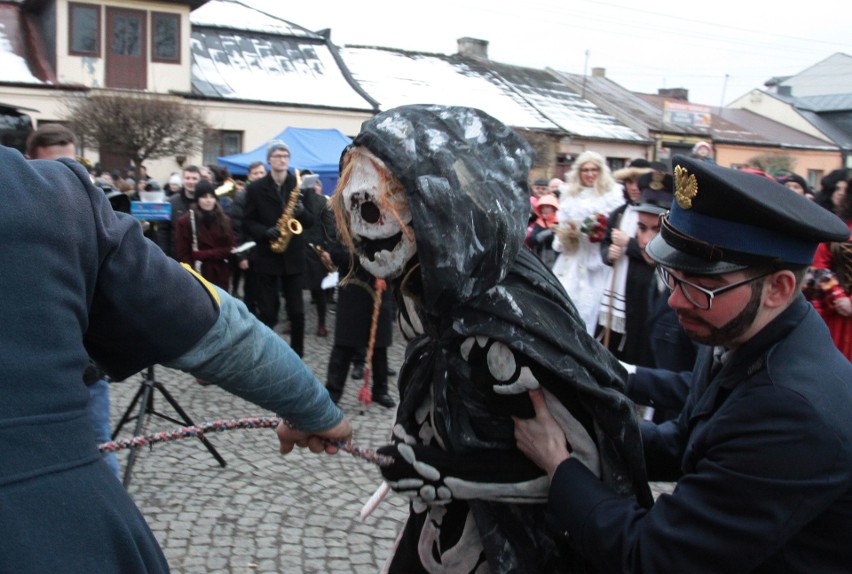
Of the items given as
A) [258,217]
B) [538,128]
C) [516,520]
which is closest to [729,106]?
[538,128]

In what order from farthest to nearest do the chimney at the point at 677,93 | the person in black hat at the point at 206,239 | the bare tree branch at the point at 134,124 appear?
the chimney at the point at 677,93 → the bare tree branch at the point at 134,124 → the person in black hat at the point at 206,239

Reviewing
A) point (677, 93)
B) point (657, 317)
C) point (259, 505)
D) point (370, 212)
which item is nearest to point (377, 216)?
point (370, 212)

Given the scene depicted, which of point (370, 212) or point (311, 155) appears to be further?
point (311, 155)

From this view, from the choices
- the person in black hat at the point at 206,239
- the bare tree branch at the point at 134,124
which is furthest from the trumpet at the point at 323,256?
the bare tree branch at the point at 134,124

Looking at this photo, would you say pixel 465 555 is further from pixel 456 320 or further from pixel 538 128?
pixel 538 128

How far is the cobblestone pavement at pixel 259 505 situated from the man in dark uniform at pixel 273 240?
53.8 inches

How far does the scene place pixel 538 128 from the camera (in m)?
28.3

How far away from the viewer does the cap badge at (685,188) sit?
5.91 feet

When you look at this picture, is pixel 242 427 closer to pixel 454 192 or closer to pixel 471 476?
pixel 471 476

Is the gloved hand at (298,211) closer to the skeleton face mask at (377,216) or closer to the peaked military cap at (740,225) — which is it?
the skeleton face mask at (377,216)

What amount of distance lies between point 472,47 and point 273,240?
2938 cm

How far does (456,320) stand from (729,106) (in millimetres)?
45699

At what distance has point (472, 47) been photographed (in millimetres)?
34344

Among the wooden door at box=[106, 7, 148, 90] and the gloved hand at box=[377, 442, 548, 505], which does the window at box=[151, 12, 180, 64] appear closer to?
the wooden door at box=[106, 7, 148, 90]
